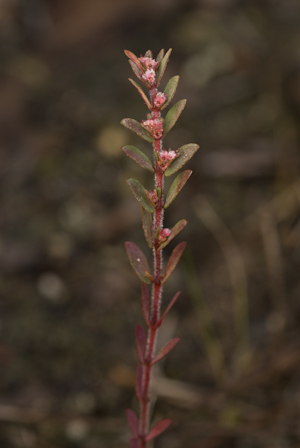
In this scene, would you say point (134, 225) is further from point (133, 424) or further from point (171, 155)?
point (171, 155)

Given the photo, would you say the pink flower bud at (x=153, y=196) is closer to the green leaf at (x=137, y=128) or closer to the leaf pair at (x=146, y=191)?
the leaf pair at (x=146, y=191)

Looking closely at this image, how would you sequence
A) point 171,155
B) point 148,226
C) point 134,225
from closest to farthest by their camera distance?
point 171,155, point 148,226, point 134,225

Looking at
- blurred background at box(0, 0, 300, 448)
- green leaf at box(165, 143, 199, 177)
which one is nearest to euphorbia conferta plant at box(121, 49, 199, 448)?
green leaf at box(165, 143, 199, 177)

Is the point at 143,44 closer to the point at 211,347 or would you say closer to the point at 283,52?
the point at 283,52

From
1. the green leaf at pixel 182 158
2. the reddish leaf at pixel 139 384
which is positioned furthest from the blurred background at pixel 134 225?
the green leaf at pixel 182 158

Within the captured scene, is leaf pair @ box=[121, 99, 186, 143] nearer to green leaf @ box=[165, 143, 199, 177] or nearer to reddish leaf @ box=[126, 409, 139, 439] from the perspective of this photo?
green leaf @ box=[165, 143, 199, 177]

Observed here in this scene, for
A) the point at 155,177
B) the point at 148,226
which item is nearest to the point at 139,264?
the point at 148,226

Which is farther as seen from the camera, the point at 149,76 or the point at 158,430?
the point at 158,430
